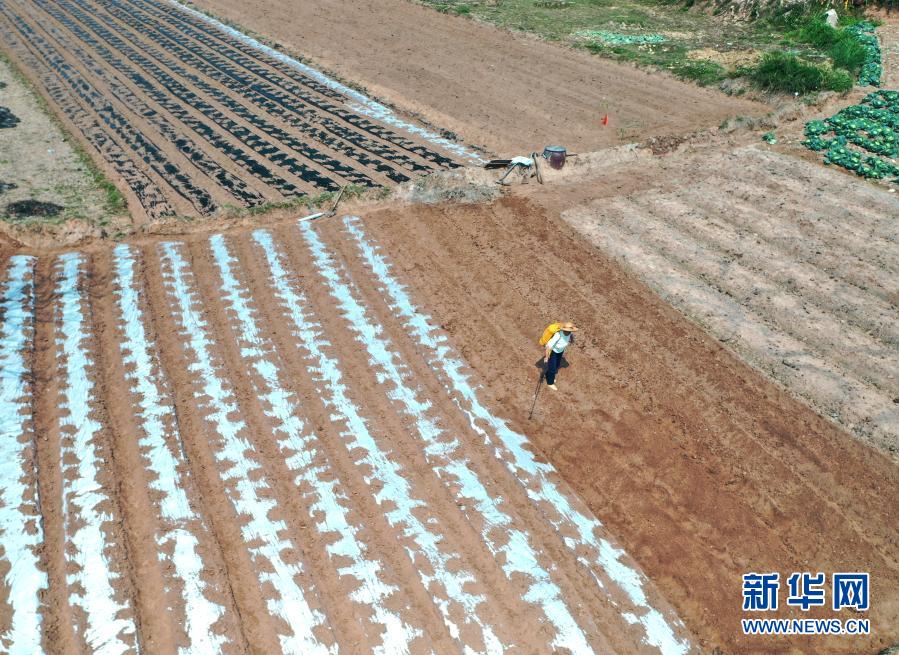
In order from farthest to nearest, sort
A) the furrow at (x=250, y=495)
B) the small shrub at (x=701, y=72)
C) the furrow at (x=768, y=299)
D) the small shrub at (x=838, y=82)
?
the small shrub at (x=701, y=72)
the small shrub at (x=838, y=82)
the furrow at (x=768, y=299)
the furrow at (x=250, y=495)

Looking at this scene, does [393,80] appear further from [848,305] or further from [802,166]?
[848,305]

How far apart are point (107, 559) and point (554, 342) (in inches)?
220

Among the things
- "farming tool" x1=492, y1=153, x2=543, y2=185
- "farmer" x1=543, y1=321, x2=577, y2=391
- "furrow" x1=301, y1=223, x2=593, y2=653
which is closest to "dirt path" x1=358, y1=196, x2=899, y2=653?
"farmer" x1=543, y1=321, x2=577, y2=391

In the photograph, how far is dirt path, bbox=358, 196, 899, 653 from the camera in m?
7.62

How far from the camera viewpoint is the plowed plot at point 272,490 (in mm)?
6824

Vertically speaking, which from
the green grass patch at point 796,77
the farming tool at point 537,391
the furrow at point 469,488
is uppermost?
the green grass patch at point 796,77

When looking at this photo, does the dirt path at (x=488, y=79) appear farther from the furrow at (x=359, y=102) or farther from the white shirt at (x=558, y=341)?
the white shirt at (x=558, y=341)

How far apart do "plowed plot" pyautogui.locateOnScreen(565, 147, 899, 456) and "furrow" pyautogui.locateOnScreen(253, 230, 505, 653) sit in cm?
551

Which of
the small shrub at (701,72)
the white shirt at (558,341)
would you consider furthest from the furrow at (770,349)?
the small shrub at (701,72)

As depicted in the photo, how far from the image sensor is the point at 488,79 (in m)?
20.1

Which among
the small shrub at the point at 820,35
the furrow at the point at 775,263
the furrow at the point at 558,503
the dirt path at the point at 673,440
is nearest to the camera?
the furrow at the point at 558,503

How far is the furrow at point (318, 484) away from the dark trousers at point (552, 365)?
316 cm

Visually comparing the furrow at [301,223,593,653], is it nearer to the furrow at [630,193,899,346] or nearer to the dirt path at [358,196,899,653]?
the dirt path at [358,196,899,653]

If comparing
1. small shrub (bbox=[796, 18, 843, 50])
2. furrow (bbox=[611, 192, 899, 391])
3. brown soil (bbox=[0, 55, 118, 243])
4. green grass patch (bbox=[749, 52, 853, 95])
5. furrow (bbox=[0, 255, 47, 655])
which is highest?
small shrub (bbox=[796, 18, 843, 50])
